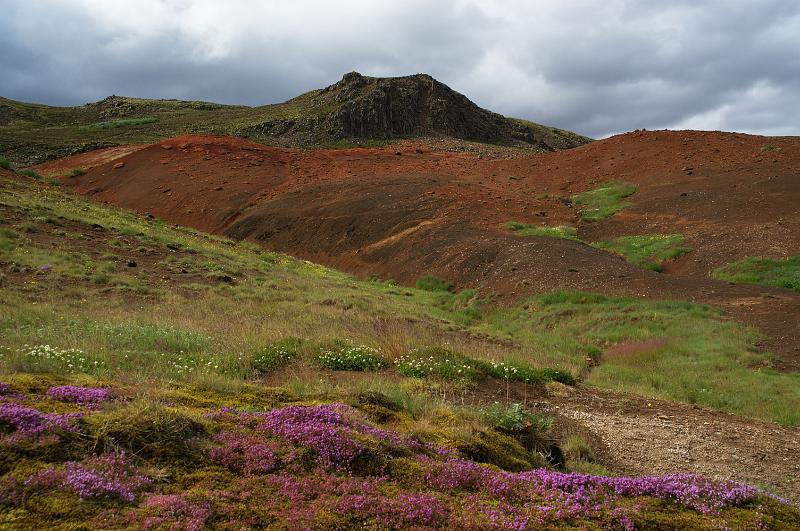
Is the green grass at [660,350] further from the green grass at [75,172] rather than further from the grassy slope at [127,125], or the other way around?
the grassy slope at [127,125]

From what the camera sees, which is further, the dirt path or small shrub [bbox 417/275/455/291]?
small shrub [bbox 417/275/455/291]

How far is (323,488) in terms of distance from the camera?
3.25 m

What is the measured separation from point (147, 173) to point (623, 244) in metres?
28.2

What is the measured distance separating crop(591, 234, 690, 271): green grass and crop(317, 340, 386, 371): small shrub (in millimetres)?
14254

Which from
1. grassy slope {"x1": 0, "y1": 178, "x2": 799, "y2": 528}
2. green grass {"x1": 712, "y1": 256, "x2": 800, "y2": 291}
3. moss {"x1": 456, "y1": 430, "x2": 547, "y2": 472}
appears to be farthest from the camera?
green grass {"x1": 712, "y1": 256, "x2": 800, "y2": 291}

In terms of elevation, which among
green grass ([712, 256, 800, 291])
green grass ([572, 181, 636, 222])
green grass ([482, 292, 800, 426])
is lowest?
green grass ([482, 292, 800, 426])

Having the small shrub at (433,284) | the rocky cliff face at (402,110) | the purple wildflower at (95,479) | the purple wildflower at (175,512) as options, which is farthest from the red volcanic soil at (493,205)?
the rocky cliff face at (402,110)

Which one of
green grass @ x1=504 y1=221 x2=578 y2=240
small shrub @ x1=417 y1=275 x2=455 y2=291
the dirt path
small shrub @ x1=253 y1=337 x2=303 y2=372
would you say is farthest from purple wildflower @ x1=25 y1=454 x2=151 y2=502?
green grass @ x1=504 y1=221 x2=578 y2=240

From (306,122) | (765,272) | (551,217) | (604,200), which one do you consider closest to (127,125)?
(306,122)

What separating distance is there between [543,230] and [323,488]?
20999 mm

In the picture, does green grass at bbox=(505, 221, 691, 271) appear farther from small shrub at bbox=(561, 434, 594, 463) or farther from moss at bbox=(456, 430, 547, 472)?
moss at bbox=(456, 430, 547, 472)

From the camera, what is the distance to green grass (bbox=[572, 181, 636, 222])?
85.3 feet

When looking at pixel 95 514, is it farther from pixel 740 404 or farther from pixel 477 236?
pixel 477 236

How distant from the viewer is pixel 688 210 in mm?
23469
